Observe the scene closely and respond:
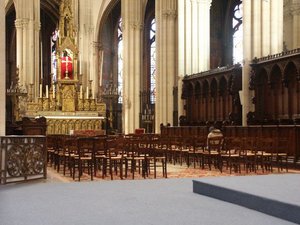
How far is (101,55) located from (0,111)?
29.8 m

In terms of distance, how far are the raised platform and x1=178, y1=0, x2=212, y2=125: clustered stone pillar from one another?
15.8 m

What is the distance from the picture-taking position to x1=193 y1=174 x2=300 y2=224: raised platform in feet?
17.8

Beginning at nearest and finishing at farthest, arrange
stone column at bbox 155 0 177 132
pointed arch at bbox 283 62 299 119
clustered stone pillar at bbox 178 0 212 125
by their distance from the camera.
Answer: pointed arch at bbox 283 62 299 119
clustered stone pillar at bbox 178 0 212 125
stone column at bbox 155 0 177 132

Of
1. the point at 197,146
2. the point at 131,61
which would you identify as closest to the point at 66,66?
the point at 131,61

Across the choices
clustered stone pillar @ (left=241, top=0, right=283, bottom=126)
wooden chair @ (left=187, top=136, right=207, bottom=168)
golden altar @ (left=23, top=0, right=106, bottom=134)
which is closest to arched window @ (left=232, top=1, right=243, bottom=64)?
golden altar @ (left=23, top=0, right=106, bottom=134)

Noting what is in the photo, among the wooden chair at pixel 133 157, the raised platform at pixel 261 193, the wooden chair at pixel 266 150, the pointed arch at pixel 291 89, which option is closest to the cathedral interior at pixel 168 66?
the pointed arch at pixel 291 89

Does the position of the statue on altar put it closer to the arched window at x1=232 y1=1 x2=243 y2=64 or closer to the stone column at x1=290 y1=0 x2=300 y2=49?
the arched window at x1=232 y1=1 x2=243 y2=64

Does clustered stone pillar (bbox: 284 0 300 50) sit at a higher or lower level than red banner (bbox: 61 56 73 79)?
higher

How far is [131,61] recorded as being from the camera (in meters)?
31.2

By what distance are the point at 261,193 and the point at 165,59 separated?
2068 cm

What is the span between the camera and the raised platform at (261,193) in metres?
5.41

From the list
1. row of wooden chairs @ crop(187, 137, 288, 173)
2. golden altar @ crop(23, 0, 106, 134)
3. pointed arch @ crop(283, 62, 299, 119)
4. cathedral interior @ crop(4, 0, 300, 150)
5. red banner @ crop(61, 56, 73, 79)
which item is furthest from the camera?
red banner @ crop(61, 56, 73, 79)

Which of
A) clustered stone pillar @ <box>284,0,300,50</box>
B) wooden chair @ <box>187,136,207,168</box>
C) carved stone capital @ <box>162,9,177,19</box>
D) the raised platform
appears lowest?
the raised platform

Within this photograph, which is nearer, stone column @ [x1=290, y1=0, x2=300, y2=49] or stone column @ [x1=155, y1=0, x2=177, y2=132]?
stone column @ [x1=290, y1=0, x2=300, y2=49]
